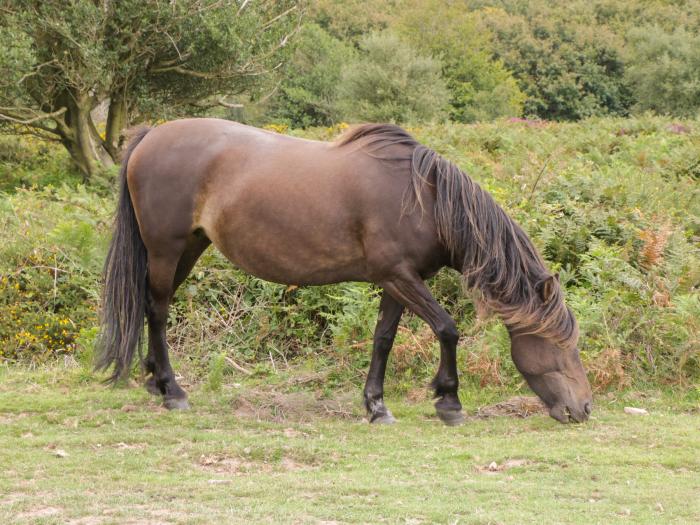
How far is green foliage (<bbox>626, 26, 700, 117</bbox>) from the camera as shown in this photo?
3997 cm

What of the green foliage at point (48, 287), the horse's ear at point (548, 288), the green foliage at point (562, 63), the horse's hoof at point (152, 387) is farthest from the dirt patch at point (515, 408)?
the green foliage at point (562, 63)

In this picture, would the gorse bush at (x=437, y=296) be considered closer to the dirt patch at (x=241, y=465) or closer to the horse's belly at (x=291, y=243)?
the horse's belly at (x=291, y=243)

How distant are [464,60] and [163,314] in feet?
142

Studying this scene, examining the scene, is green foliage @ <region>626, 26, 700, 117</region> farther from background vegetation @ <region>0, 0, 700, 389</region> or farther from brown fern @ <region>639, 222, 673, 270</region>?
brown fern @ <region>639, 222, 673, 270</region>

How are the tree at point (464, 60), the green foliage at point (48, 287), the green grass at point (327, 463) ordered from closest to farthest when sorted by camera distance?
the green grass at point (327, 463), the green foliage at point (48, 287), the tree at point (464, 60)

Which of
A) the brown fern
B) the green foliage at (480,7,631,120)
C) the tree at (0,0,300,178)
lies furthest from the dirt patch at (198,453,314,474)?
the green foliage at (480,7,631,120)

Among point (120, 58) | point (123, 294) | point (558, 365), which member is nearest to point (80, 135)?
point (120, 58)

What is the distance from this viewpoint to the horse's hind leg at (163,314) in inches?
271

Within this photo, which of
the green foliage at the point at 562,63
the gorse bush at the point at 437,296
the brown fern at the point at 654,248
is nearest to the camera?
the gorse bush at the point at 437,296

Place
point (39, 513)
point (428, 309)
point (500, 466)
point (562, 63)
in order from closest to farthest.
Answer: point (39, 513)
point (500, 466)
point (428, 309)
point (562, 63)

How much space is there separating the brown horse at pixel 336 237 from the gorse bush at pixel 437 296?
525 millimetres

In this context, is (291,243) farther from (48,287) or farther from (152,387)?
(48,287)

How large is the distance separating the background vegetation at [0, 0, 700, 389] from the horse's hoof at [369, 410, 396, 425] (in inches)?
38.7

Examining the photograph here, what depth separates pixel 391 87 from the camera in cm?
3506
